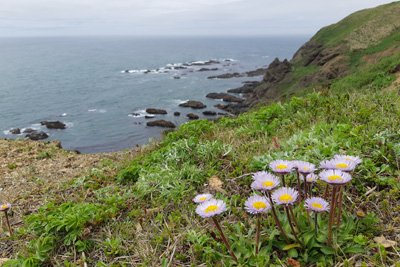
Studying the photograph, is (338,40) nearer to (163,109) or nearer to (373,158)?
(163,109)

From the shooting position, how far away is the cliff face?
40.8 metres

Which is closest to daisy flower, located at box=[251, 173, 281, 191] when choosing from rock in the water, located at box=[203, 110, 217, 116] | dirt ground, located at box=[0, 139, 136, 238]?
dirt ground, located at box=[0, 139, 136, 238]

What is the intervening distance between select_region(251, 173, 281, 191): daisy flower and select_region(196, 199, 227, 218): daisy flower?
25 centimetres

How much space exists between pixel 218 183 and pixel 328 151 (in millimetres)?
1320

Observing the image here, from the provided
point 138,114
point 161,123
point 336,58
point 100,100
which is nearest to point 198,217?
point 161,123

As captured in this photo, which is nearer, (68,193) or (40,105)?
(68,193)

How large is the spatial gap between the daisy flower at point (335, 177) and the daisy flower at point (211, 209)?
2.11ft

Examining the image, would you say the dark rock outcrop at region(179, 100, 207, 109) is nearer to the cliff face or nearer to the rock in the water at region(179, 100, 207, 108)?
the rock in the water at region(179, 100, 207, 108)

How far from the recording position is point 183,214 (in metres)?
2.89

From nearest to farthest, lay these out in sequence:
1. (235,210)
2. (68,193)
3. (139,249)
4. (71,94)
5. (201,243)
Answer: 1. (201,243)
2. (139,249)
3. (235,210)
4. (68,193)
5. (71,94)

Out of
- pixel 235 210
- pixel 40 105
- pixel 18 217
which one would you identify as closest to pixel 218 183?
pixel 235 210

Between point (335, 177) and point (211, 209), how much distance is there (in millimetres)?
798

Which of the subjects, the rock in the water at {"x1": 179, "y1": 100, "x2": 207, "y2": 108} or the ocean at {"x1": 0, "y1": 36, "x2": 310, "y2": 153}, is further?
the rock in the water at {"x1": 179, "y1": 100, "x2": 207, "y2": 108}

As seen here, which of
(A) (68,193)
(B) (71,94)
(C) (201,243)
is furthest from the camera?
(B) (71,94)
